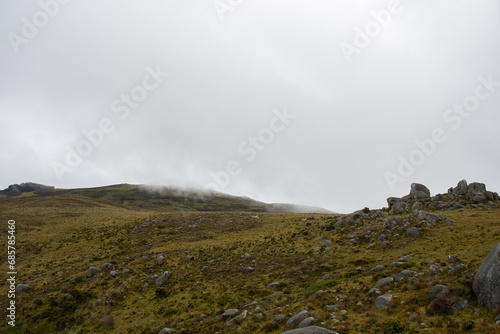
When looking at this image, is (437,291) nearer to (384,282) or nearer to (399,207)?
(384,282)

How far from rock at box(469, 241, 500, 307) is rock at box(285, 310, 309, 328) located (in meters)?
10.0

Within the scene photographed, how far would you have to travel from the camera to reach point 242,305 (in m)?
21.9

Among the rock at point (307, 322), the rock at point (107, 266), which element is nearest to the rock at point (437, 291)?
the rock at point (307, 322)

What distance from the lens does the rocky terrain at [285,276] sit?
15.3 metres

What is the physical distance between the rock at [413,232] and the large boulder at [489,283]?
48.7 ft

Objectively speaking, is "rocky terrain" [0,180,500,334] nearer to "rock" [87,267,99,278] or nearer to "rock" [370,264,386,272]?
"rock" [87,267,99,278]

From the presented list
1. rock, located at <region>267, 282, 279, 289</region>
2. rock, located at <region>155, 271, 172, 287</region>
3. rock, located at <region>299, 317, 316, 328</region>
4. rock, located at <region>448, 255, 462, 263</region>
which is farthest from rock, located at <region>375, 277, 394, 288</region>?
rock, located at <region>155, 271, 172, 287</region>

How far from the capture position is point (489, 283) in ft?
45.9

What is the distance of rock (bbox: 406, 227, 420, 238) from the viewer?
29250 mm

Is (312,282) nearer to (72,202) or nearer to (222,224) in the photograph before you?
(222,224)

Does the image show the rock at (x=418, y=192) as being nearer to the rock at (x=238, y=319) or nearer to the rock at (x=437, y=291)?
the rock at (x=437, y=291)

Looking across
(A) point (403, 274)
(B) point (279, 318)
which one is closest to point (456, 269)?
(A) point (403, 274)

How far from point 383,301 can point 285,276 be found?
11.4 metres

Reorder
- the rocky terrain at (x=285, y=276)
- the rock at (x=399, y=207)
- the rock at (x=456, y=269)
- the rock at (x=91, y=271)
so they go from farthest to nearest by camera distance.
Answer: the rock at (x=399, y=207) → the rock at (x=91, y=271) → the rock at (x=456, y=269) → the rocky terrain at (x=285, y=276)
